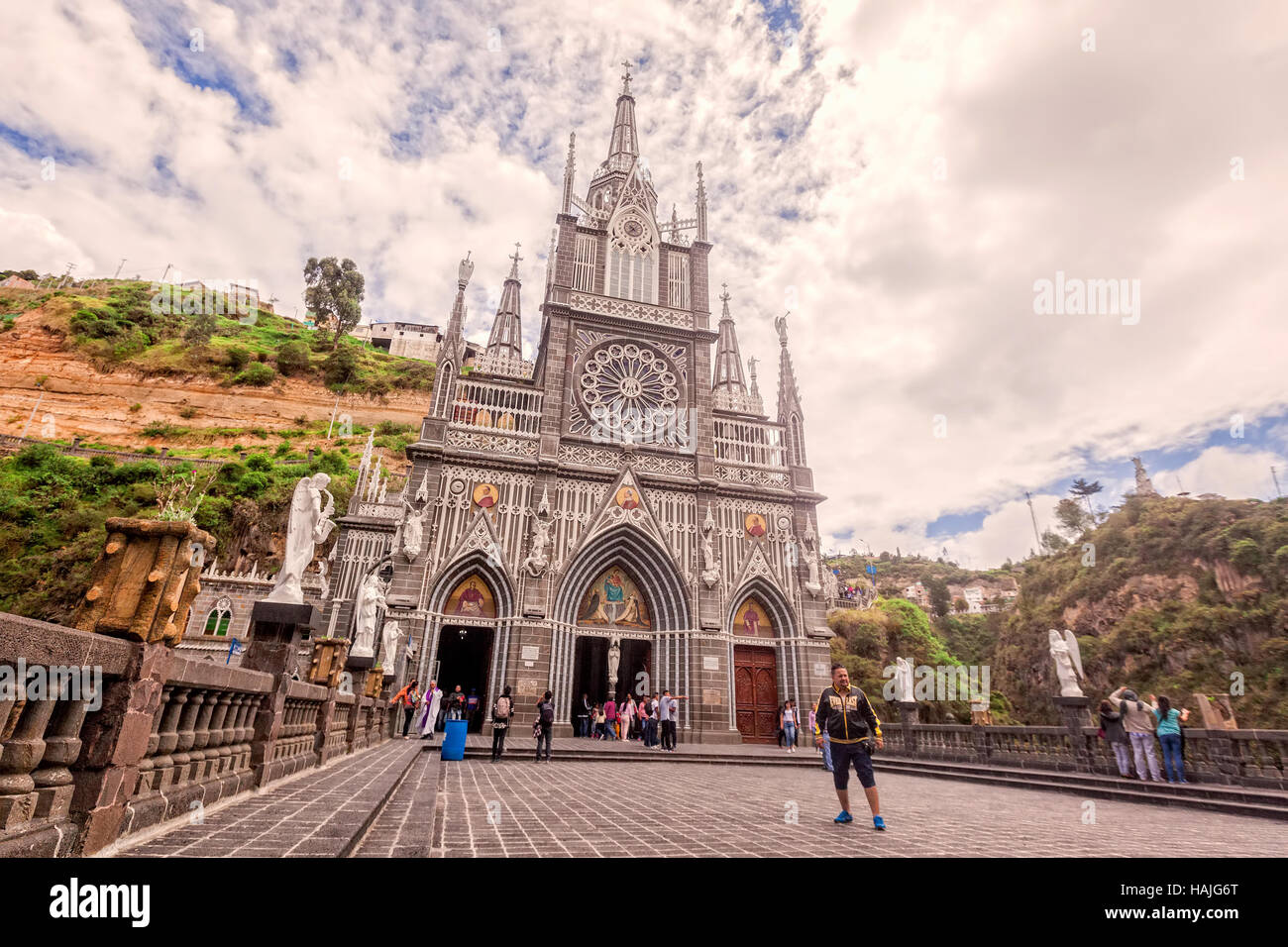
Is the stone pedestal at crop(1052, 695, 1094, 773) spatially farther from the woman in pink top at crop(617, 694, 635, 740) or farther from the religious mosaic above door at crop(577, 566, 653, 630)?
the religious mosaic above door at crop(577, 566, 653, 630)

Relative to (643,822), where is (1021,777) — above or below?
below

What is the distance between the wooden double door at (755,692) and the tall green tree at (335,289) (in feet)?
196

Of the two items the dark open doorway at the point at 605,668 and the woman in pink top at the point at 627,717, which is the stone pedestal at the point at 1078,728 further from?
the dark open doorway at the point at 605,668

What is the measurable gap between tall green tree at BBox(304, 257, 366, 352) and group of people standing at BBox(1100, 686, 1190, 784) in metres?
70.1

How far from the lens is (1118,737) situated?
37.6ft

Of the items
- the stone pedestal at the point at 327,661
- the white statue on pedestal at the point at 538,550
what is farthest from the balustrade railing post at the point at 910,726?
the stone pedestal at the point at 327,661

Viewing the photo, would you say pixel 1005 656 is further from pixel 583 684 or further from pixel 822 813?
pixel 822 813

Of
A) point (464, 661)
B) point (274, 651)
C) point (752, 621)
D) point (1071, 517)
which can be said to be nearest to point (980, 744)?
point (752, 621)

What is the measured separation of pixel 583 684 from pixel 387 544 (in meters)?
11.3

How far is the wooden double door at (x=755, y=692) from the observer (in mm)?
21953

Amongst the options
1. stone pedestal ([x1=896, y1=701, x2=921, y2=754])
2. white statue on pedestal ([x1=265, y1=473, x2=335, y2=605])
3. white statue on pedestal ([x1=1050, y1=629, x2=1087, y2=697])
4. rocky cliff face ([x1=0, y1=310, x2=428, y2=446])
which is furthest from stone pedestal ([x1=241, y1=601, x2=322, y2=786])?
rocky cliff face ([x1=0, y1=310, x2=428, y2=446])

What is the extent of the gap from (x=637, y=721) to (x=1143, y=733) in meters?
14.5

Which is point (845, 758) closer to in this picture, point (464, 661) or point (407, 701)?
point (407, 701)
